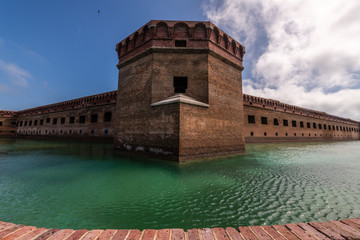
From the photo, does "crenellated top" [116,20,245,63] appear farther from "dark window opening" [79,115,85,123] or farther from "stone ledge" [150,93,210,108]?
"dark window opening" [79,115,85,123]

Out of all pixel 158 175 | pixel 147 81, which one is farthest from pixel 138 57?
pixel 158 175

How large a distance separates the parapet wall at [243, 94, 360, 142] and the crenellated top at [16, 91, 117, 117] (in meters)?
16.3

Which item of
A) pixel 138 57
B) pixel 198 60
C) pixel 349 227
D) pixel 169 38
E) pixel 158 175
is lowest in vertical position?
pixel 158 175

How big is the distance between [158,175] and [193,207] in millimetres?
2244

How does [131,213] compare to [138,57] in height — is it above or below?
below

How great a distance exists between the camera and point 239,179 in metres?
4.20

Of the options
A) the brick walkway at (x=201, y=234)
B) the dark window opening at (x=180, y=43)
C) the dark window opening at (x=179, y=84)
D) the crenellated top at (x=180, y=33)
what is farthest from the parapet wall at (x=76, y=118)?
the brick walkway at (x=201, y=234)

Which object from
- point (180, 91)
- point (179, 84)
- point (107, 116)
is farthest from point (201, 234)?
point (107, 116)

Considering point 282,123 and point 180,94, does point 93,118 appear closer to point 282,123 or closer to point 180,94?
point 180,94

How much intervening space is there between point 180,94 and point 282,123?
63.1ft

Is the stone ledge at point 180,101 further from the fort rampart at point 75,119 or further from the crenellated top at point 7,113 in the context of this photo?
the crenellated top at point 7,113

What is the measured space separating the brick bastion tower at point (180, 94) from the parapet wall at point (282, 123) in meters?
8.84

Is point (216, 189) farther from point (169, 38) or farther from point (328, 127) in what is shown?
point (328, 127)

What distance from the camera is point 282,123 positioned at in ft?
66.8
